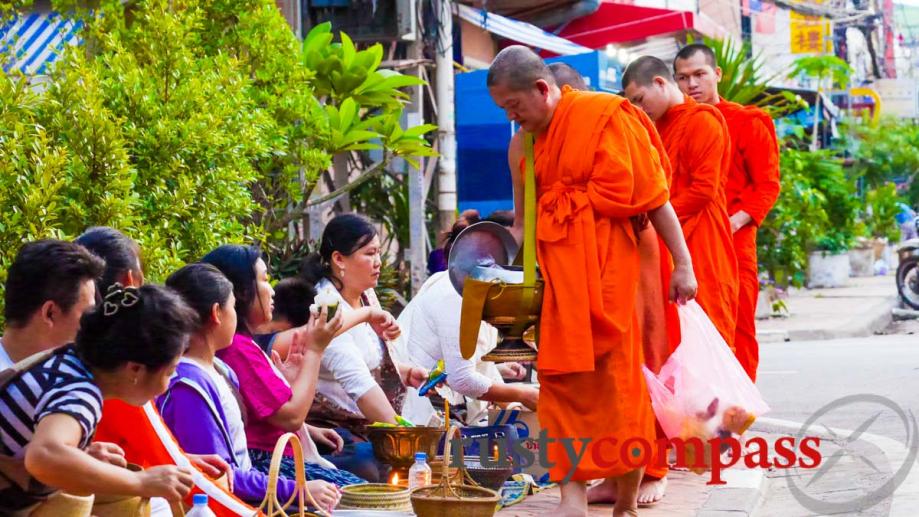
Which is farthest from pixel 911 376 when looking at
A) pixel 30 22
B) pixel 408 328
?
pixel 30 22

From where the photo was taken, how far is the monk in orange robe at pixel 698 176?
684 centimetres

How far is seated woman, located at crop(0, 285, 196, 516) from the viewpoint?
3.30 m

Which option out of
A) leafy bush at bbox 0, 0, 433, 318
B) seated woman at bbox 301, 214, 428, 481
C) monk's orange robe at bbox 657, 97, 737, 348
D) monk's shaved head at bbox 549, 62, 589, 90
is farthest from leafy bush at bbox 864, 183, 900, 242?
seated woman at bbox 301, 214, 428, 481

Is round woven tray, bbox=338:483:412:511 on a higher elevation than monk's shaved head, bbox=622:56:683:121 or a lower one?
lower

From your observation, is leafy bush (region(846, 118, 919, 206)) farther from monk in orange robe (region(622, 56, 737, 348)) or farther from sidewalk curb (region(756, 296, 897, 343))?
monk in orange robe (region(622, 56, 737, 348))

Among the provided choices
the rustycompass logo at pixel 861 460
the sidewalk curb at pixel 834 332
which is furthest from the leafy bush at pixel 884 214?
the rustycompass logo at pixel 861 460

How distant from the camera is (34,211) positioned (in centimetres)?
510

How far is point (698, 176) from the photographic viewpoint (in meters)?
6.84

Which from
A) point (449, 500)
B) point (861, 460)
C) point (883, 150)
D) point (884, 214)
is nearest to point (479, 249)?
Answer: point (449, 500)

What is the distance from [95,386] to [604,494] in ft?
10.2

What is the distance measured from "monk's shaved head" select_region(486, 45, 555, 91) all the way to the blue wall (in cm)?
832

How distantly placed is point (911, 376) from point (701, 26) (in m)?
10.3

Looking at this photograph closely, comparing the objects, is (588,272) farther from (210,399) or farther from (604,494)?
(210,399)

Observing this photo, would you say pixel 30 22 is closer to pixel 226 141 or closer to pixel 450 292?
pixel 226 141
